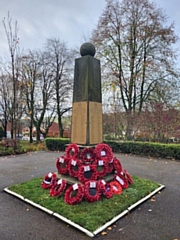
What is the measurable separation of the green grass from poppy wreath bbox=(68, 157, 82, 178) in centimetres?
50

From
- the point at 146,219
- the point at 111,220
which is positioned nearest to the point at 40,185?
the point at 111,220

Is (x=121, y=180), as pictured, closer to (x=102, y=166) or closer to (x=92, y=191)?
(x=102, y=166)

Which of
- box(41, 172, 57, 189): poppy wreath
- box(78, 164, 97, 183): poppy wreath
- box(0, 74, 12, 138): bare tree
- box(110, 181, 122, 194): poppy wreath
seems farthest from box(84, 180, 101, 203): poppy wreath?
box(0, 74, 12, 138): bare tree

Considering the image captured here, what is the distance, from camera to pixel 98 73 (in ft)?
14.0

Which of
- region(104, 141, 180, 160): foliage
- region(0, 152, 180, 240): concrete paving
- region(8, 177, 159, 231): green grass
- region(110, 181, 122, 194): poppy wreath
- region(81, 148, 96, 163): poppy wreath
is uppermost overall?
region(81, 148, 96, 163): poppy wreath

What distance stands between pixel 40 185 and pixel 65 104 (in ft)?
44.4

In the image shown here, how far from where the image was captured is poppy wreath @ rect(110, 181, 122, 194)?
3555mm

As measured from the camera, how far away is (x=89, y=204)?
10.2ft

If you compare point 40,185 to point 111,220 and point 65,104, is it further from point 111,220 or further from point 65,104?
point 65,104

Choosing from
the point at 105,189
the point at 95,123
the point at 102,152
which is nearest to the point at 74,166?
the point at 102,152

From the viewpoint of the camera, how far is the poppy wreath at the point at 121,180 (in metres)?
3.83

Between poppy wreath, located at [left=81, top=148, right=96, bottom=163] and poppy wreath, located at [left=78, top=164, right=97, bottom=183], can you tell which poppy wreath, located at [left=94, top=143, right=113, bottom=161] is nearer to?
poppy wreath, located at [left=81, top=148, right=96, bottom=163]

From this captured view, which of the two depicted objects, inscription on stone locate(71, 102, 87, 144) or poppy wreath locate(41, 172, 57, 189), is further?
inscription on stone locate(71, 102, 87, 144)

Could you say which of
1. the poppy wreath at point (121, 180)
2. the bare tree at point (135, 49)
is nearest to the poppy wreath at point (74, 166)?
the poppy wreath at point (121, 180)
